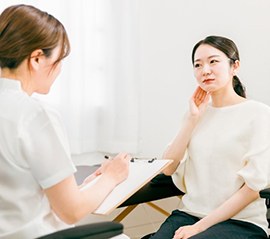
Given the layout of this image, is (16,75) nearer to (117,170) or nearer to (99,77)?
(117,170)

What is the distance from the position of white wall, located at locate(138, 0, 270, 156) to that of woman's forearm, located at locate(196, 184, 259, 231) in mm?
927

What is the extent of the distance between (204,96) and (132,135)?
662mm

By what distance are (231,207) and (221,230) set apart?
9 centimetres

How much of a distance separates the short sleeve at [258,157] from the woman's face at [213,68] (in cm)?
20

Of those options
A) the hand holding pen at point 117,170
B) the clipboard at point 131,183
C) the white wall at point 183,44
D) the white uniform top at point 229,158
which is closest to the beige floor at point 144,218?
the white wall at point 183,44

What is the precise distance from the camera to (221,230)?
158 centimetres

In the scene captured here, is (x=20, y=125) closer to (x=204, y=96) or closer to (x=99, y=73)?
(x=204, y=96)

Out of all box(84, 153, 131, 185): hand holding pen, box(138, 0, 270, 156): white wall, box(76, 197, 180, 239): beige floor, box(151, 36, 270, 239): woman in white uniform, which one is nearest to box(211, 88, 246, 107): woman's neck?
box(151, 36, 270, 239): woman in white uniform

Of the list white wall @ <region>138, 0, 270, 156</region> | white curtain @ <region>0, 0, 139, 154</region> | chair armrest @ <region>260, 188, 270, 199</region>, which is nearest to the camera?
chair armrest @ <region>260, 188, 270, 199</region>

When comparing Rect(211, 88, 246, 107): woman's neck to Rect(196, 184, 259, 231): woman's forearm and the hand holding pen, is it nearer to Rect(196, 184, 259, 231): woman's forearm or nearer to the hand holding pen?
Rect(196, 184, 259, 231): woman's forearm

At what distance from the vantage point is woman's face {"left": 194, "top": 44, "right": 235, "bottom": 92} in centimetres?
174

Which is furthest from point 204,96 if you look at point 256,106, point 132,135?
point 132,135

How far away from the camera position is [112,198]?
1.37 metres

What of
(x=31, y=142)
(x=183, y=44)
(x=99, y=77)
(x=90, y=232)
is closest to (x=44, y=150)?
(x=31, y=142)
